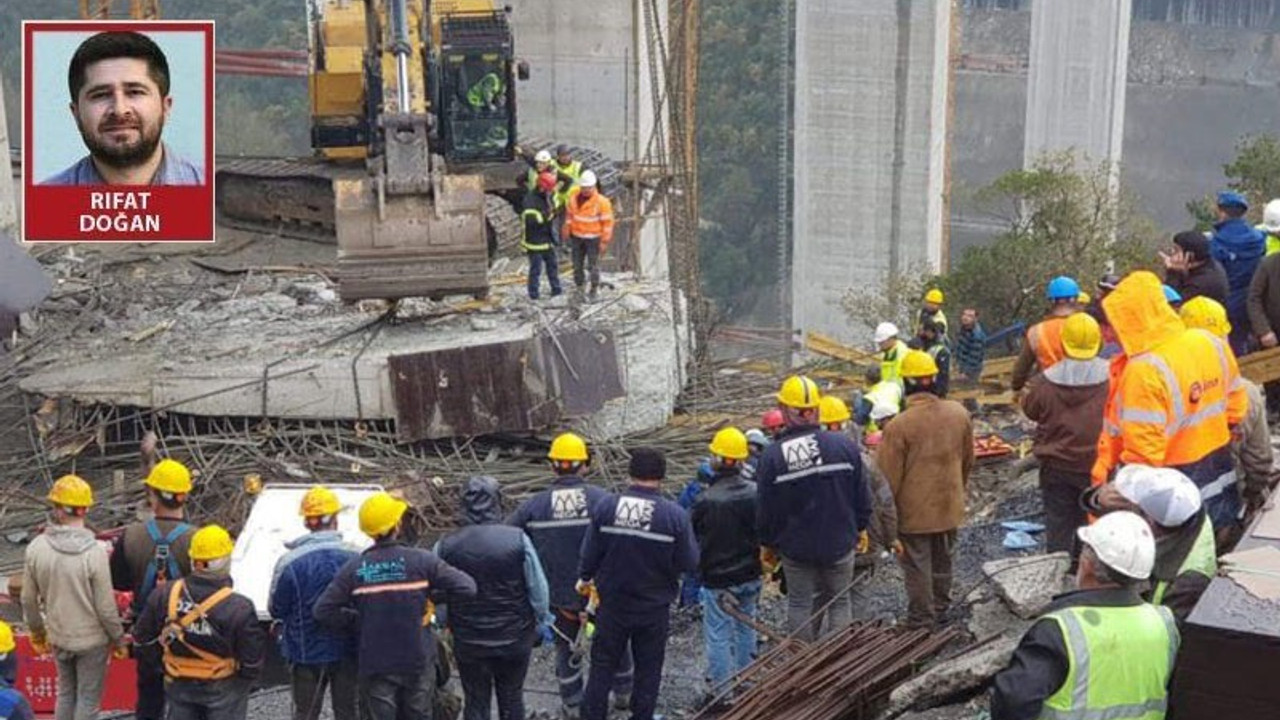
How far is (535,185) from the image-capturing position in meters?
16.5

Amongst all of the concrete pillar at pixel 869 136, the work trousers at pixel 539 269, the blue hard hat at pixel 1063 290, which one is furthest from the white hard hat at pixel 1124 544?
A: the concrete pillar at pixel 869 136

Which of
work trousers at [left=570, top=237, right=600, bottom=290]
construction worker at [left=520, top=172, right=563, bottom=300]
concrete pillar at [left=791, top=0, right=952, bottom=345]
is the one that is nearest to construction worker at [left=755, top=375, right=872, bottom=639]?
construction worker at [left=520, top=172, right=563, bottom=300]

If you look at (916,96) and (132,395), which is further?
(916,96)

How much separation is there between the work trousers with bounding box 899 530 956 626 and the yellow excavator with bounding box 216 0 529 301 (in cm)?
719

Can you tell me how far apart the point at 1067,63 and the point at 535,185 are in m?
43.3

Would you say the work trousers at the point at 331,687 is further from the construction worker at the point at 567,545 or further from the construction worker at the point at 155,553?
the construction worker at the point at 567,545

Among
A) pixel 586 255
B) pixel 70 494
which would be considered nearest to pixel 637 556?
pixel 70 494

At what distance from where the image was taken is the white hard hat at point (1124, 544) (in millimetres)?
4980

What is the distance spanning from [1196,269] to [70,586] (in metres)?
6.23

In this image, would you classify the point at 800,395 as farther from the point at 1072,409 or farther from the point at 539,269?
the point at 539,269

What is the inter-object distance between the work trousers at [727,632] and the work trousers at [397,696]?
1.60 meters

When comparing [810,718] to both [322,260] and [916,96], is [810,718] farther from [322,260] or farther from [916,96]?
[916,96]

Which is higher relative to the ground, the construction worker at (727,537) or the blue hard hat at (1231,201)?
the blue hard hat at (1231,201)

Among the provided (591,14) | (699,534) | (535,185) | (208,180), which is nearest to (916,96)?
(591,14)
